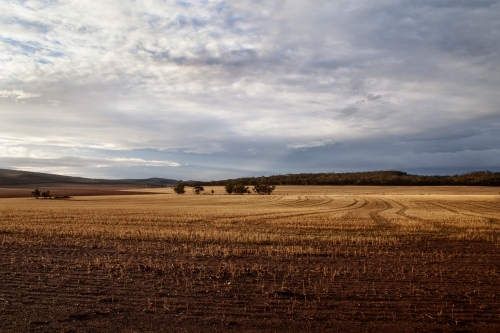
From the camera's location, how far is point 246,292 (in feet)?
32.8

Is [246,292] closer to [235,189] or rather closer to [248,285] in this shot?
[248,285]

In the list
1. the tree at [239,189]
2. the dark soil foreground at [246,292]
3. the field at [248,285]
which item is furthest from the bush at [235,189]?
the dark soil foreground at [246,292]

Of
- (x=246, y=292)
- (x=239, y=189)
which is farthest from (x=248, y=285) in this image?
(x=239, y=189)

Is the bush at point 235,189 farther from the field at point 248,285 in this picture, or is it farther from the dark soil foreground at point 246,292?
the dark soil foreground at point 246,292

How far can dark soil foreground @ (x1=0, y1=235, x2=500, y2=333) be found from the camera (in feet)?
25.4

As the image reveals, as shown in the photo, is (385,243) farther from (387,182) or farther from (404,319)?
(387,182)

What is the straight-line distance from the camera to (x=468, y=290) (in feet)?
33.2

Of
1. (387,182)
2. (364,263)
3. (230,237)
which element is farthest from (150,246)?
(387,182)

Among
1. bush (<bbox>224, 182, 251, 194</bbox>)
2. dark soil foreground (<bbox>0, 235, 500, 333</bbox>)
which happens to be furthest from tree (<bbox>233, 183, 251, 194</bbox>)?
dark soil foreground (<bbox>0, 235, 500, 333</bbox>)

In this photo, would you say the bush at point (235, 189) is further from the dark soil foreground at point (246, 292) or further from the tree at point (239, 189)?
the dark soil foreground at point (246, 292)

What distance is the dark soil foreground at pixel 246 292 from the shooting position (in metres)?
7.75

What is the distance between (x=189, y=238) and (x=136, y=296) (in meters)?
10.5

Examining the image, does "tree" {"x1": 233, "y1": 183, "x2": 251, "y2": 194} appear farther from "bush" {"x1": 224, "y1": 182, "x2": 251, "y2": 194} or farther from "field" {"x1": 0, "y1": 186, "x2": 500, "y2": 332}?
"field" {"x1": 0, "y1": 186, "x2": 500, "y2": 332}

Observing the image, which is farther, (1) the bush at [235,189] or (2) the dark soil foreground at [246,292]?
(1) the bush at [235,189]
